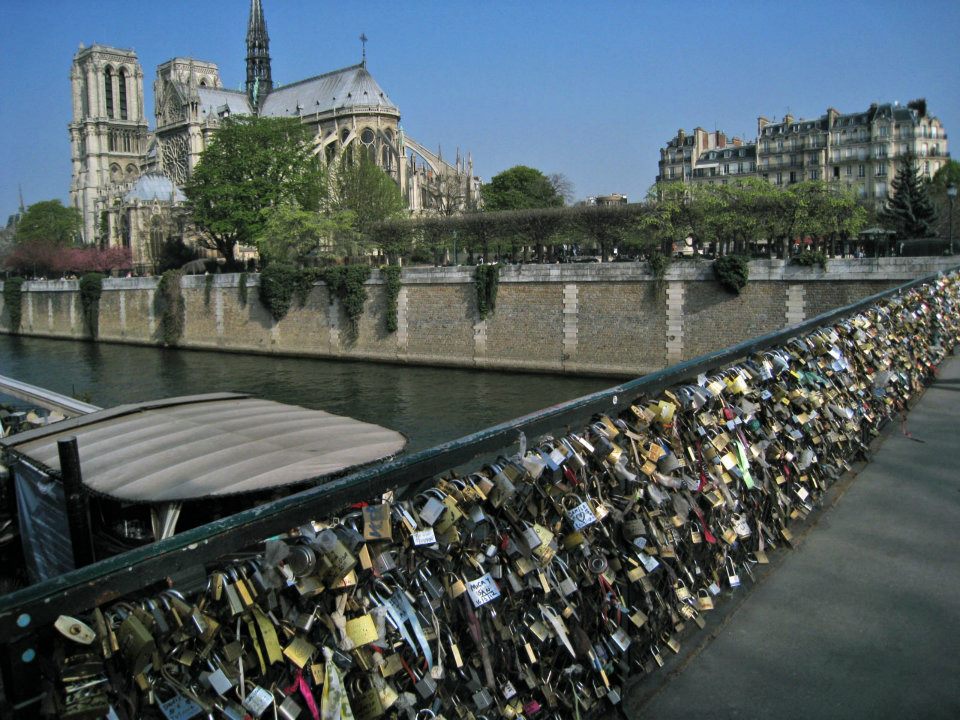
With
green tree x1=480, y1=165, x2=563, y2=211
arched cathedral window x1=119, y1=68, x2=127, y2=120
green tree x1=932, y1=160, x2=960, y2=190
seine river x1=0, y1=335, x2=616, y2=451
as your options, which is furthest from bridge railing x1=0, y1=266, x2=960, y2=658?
arched cathedral window x1=119, y1=68, x2=127, y2=120

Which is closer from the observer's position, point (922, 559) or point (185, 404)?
point (922, 559)

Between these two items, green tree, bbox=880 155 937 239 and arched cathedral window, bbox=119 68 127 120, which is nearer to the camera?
green tree, bbox=880 155 937 239

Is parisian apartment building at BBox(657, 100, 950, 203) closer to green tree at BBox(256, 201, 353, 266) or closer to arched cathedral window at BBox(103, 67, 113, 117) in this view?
green tree at BBox(256, 201, 353, 266)

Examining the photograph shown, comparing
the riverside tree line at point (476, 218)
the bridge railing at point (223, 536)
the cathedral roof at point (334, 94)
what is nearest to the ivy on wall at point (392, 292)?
the riverside tree line at point (476, 218)

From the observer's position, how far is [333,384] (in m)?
27.1

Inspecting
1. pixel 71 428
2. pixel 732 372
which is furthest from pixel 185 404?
pixel 732 372

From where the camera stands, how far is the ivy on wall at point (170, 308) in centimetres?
3816

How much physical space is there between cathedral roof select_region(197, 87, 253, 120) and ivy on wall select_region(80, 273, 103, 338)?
1214 inches

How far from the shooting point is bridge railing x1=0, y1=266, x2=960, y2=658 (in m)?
1.52

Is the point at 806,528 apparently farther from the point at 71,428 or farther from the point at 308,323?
the point at 308,323

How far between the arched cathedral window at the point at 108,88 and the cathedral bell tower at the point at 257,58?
1932 cm

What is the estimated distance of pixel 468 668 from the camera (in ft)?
7.54

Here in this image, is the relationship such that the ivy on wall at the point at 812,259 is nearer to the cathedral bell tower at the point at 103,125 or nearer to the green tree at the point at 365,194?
the green tree at the point at 365,194

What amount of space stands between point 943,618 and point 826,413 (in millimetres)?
1800
